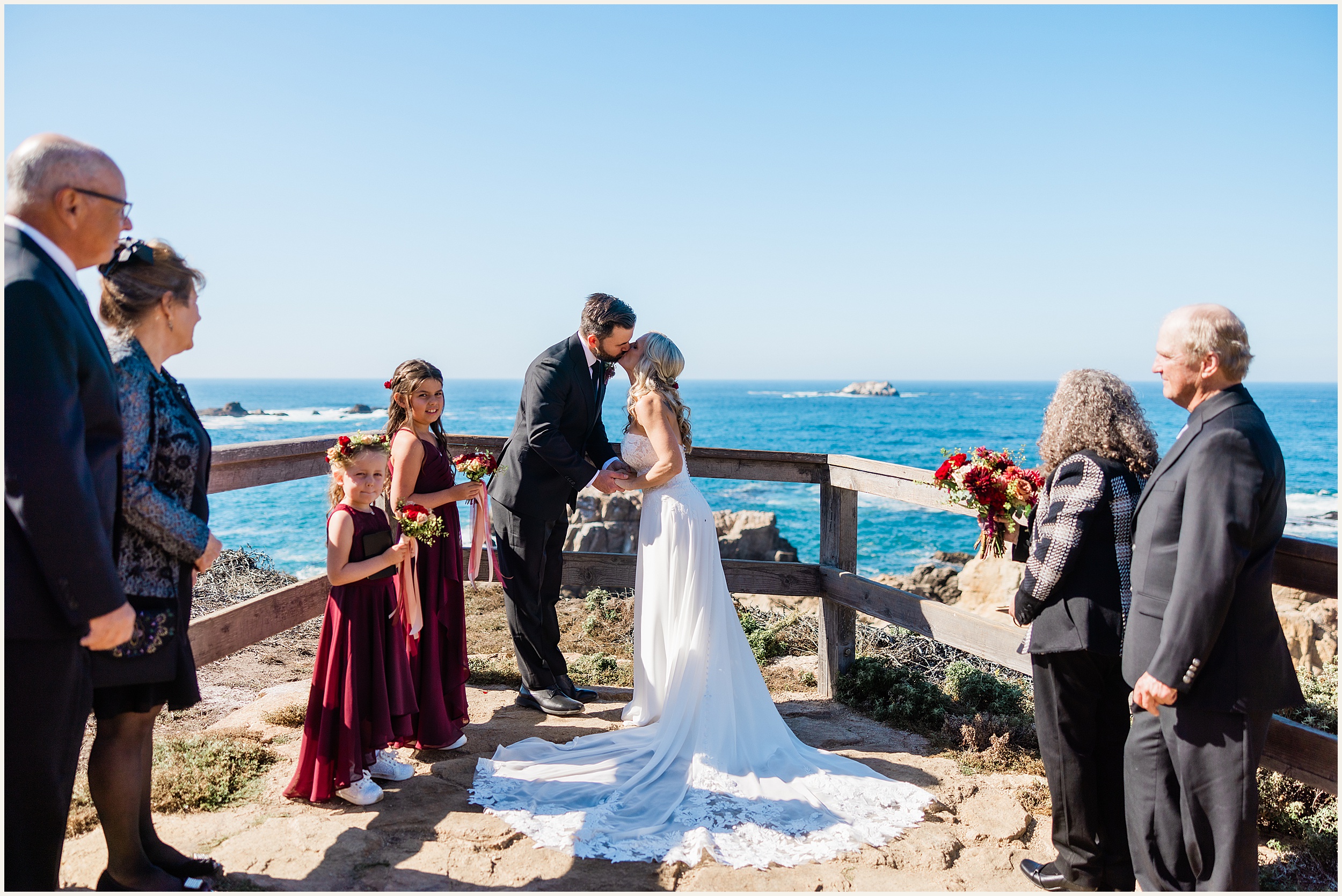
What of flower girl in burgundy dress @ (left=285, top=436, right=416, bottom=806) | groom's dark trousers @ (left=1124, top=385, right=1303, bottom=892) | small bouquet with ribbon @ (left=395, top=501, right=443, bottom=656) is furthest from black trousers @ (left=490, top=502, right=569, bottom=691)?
groom's dark trousers @ (left=1124, top=385, right=1303, bottom=892)

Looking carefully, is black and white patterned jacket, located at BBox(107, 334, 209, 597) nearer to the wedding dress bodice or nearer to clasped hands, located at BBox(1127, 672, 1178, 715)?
the wedding dress bodice

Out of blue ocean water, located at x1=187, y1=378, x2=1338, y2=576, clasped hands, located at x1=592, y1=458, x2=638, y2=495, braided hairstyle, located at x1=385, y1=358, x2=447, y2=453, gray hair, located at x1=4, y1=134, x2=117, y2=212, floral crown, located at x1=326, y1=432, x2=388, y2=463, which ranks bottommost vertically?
blue ocean water, located at x1=187, y1=378, x2=1338, y2=576

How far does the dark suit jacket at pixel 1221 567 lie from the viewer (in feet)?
7.89

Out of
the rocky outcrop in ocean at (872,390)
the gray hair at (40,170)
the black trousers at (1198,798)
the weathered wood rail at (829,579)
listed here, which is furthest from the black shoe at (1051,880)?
the rocky outcrop in ocean at (872,390)

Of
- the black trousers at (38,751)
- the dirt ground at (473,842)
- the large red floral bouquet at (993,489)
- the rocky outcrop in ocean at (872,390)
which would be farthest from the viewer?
the rocky outcrop in ocean at (872,390)

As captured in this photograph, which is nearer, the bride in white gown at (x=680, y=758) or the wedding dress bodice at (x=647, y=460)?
the bride in white gown at (x=680, y=758)

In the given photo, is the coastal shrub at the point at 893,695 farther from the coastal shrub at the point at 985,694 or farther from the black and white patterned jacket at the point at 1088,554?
the black and white patterned jacket at the point at 1088,554

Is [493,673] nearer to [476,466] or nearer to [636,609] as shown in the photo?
[636,609]

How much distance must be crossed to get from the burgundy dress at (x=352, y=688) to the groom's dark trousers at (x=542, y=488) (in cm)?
120

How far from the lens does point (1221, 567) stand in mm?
2385

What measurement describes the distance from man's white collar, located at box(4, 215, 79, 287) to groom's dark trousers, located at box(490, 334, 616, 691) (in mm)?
2716

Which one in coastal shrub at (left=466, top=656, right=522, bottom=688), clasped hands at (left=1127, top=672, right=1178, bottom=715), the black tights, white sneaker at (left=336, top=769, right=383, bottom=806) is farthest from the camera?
coastal shrub at (left=466, top=656, right=522, bottom=688)

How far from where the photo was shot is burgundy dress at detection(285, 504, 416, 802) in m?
3.57

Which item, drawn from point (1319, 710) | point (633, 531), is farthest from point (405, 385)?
point (633, 531)
